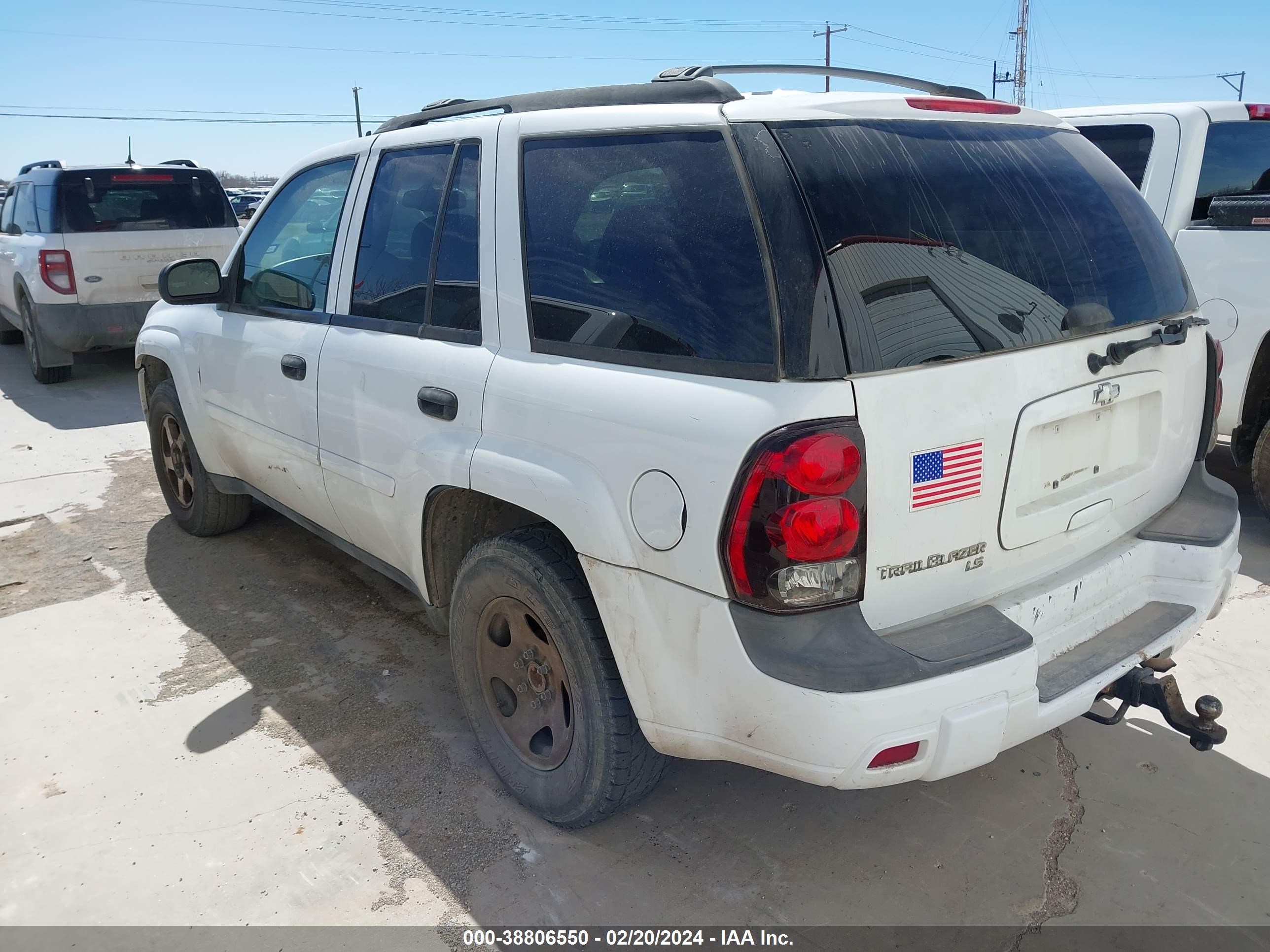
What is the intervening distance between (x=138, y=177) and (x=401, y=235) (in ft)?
23.5

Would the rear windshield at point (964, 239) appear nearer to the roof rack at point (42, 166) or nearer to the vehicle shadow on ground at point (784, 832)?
the vehicle shadow on ground at point (784, 832)

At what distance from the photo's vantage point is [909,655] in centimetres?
207

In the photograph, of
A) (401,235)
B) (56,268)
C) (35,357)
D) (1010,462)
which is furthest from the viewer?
(35,357)

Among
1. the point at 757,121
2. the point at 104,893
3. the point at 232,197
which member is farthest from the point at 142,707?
the point at 232,197

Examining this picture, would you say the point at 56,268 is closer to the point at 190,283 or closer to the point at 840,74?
the point at 190,283

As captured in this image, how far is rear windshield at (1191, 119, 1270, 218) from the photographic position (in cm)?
500

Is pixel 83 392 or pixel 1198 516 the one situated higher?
pixel 1198 516

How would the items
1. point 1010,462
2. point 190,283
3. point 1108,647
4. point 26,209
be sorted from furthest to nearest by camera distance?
point 26,209
point 190,283
point 1108,647
point 1010,462

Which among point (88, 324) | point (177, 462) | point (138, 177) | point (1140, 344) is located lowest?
point (177, 462)

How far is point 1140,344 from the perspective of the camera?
8.22 ft

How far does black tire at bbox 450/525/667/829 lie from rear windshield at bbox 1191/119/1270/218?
168 inches

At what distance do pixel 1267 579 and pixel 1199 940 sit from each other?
100 inches

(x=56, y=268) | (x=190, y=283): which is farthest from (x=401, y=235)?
(x=56, y=268)

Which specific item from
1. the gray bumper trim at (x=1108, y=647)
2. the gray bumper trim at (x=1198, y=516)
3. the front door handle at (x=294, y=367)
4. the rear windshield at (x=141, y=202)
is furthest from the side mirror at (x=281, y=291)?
the rear windshield at (x=141, y=202)
